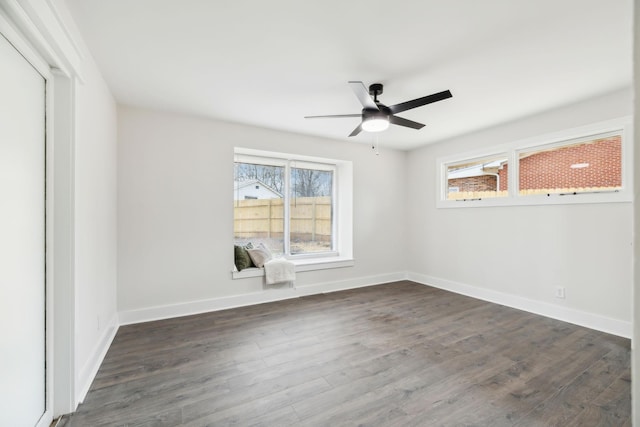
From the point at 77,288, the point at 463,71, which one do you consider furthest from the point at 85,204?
the point at 463,71

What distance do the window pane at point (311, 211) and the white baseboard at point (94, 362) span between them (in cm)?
242

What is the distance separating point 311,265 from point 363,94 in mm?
2666

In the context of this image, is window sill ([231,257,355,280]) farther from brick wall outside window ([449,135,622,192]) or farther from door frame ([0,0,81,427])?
brick wall outside window ([449,135,622,192])

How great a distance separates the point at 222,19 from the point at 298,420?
2457 mm

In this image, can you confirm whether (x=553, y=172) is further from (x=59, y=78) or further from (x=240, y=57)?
(x=59, y=78)

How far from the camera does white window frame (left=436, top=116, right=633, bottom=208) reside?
2.70 m

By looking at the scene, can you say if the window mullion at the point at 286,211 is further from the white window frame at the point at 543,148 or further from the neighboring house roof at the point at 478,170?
the neighboring house roof at the point at 478,170

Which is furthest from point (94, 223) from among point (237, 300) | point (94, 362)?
point (237, 300)

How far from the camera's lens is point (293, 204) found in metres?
4.43

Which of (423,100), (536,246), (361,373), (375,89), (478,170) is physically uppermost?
(375,89)

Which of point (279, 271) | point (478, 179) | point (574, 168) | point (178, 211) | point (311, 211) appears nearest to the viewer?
point (574, 168)

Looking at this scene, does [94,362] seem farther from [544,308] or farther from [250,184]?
[544,308]

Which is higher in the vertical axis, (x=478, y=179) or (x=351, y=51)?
(x=351, y=51)

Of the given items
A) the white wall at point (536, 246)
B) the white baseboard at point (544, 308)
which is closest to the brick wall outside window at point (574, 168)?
the white wall at point (536, 246)
